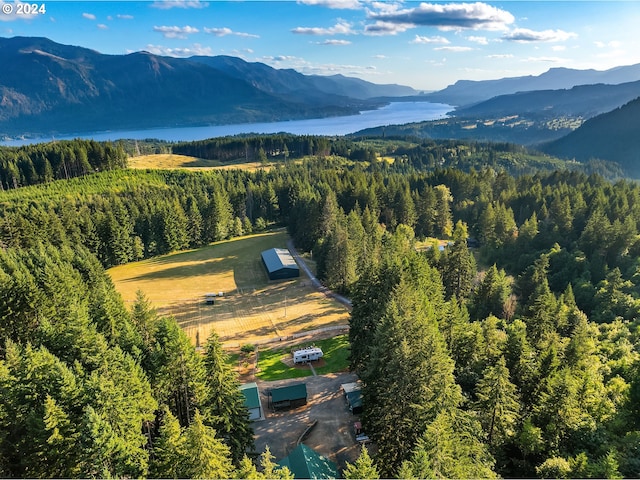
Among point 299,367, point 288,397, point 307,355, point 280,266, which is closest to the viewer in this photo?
point 288,397

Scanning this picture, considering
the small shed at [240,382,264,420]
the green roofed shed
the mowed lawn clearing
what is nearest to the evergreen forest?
the green roofed shed

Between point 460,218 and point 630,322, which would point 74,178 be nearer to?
point 460,218

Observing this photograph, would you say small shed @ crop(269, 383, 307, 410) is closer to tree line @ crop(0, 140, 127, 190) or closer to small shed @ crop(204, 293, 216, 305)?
small shed @ crop(204, 293, 216, 305)

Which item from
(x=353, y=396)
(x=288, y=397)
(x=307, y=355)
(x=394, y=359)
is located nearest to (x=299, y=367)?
(x=307, y=355)

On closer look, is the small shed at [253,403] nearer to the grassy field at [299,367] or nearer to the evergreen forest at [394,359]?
the evergreen forest at [394,359]

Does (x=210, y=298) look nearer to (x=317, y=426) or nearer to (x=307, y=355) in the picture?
(x=307, y=355)
